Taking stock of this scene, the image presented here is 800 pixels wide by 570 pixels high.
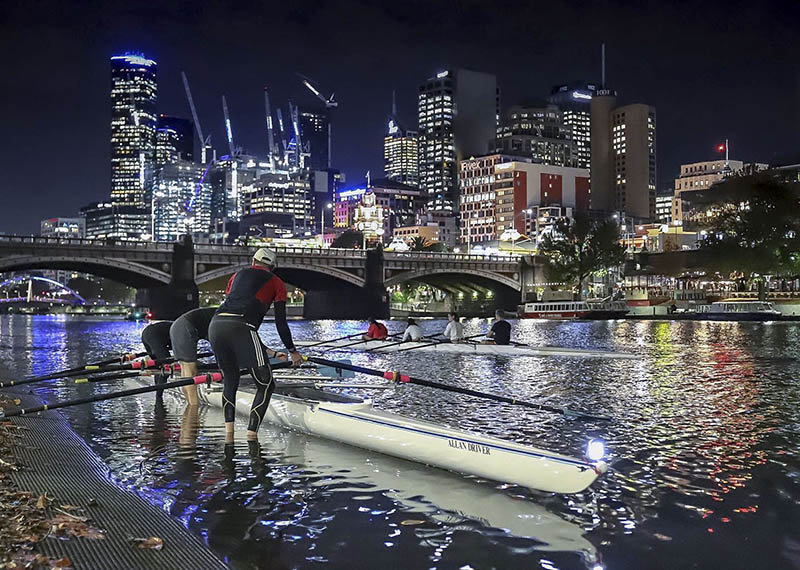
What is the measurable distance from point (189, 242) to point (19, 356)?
56.3 m

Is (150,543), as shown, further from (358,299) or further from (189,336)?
(358,299)

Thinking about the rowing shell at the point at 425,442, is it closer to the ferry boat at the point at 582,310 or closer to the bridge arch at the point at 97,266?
the bridge arch at the point at 97,266

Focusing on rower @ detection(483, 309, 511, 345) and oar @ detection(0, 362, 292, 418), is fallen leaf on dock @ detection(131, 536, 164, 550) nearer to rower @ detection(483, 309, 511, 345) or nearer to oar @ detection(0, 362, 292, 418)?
oar @ detection(0, 362, 292, 418)

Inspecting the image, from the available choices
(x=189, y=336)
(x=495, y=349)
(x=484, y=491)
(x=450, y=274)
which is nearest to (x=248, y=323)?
(x=189, y=336)

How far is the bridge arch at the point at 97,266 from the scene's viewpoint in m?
82.4

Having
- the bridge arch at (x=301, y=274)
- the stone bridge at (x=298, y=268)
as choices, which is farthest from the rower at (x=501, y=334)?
the bridge arch at (x=301, y=274)

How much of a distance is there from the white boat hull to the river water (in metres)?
0.20

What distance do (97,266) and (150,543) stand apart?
88.6 metres

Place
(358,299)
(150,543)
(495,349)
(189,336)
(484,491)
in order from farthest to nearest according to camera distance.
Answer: (358,299) < (495,349) < (189,336) < (484,491) < (150,543)

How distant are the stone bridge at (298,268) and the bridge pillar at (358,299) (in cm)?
14

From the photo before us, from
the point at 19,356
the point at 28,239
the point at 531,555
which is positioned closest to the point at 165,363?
the point at 531,555

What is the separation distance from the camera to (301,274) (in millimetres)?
110062

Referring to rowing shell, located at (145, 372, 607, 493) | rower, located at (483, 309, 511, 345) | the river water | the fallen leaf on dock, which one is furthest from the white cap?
rower, located at (483, 309, 511, 345)

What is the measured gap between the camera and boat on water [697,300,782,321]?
3381 inches
